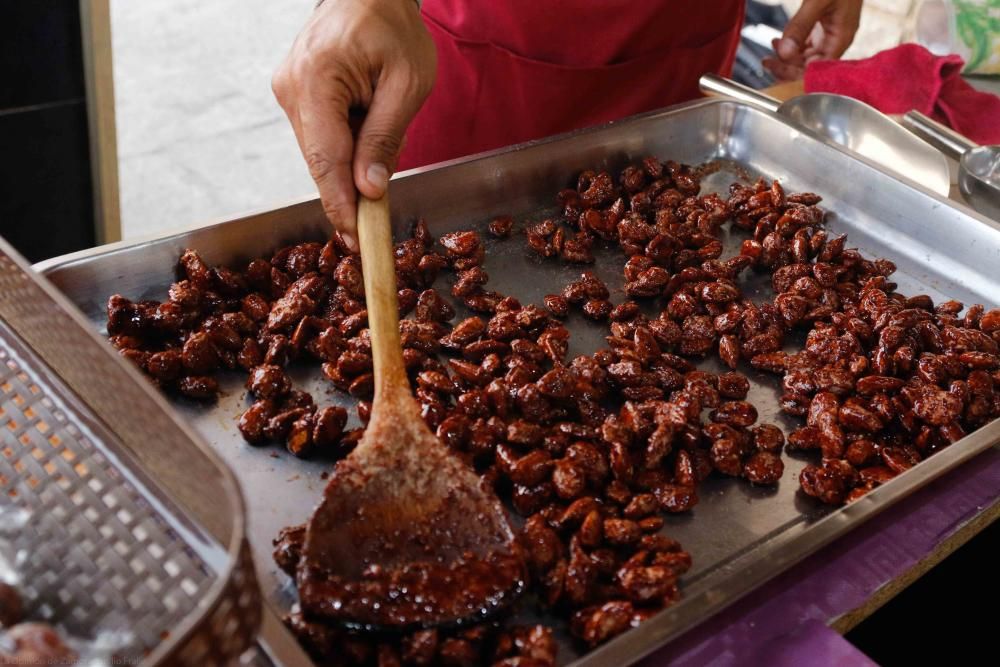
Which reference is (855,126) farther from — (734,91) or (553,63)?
(553,63)

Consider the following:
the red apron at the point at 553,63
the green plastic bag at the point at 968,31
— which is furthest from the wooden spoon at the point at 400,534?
the green plastic bag at the point at 968,31

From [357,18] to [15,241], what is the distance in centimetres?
163

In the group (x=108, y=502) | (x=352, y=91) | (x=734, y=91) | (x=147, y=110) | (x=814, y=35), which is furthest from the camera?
(x=147, y=110)

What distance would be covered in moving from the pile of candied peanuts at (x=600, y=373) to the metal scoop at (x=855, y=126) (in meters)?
0.32

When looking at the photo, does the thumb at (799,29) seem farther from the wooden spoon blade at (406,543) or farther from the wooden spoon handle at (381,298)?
the wooden spoon blade at (406,543)

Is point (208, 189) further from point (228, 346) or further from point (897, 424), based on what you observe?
point (897, 424)

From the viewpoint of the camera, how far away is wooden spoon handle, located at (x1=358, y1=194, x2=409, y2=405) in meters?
1.08

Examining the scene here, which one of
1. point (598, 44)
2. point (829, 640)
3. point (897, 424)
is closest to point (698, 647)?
point (829, 640)

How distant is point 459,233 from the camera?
1553mm

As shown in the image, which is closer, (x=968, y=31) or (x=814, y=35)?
(x=814, y=35)

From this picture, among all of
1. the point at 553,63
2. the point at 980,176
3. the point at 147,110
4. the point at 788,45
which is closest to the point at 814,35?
the point at 788,45

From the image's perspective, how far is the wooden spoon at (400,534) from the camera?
36.4 inches

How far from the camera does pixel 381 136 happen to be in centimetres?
121

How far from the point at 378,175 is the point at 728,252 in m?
0.75
